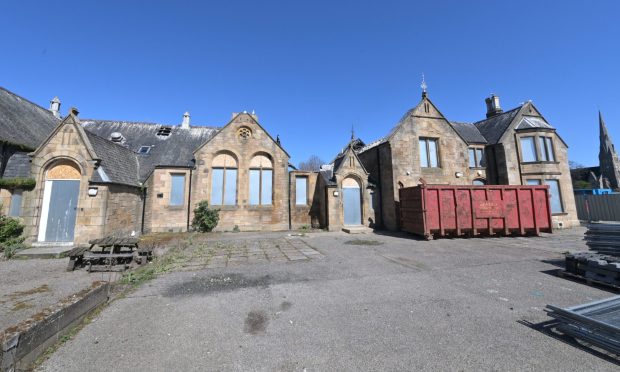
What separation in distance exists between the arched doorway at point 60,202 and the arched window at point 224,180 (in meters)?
6.95

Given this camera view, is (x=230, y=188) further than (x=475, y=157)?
No

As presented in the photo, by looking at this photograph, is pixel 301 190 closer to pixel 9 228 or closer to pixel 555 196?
pixel 9 228

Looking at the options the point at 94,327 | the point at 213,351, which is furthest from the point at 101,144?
the point at 213,351

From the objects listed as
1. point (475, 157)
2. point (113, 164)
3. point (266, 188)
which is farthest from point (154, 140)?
point (475, 157)

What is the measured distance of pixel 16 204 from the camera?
10523mm

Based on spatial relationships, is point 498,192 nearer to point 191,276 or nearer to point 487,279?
point 487,279

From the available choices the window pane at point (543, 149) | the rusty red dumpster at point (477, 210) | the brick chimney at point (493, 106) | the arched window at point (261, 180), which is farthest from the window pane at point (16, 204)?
the brick chimney at point (493, 106)

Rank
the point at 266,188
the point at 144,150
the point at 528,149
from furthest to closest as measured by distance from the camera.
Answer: the point at 528,149 → the point at 144,150 → the point at 266,188

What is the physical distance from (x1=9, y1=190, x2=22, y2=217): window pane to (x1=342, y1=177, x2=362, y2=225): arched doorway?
1653 centimetres

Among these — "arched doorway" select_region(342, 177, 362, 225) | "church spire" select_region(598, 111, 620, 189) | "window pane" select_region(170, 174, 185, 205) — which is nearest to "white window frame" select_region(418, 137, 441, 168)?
"arched doorway" select_region(342, 177, 362, 225)

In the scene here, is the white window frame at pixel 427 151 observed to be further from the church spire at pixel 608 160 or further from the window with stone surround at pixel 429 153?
the church spire at pixel 608 160

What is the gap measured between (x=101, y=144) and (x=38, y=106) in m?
8.99

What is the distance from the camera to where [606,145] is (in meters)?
44.6

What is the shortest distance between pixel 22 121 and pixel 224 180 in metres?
11.1
